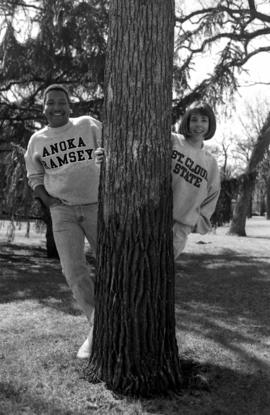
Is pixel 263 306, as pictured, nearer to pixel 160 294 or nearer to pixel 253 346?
pixel 253 346

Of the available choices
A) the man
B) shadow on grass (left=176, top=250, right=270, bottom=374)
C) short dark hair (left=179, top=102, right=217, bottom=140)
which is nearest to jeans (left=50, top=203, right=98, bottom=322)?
the man

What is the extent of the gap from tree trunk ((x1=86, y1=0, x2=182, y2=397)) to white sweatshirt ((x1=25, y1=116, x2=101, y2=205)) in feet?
1.47

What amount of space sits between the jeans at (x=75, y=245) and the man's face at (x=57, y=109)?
0.59m

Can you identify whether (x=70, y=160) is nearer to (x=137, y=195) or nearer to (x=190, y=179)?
(x=137, y=195)

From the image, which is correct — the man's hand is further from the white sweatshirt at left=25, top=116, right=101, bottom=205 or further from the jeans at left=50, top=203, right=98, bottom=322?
the jeans at left=50, top=203, right=98, bottom=322

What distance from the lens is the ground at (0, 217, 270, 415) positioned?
9.43ft

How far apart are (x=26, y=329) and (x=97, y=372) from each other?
146 cm

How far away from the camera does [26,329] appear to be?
438 centimetres

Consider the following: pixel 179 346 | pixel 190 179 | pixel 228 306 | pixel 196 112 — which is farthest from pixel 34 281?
pixel 196 112

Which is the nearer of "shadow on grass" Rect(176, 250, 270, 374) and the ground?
the ground

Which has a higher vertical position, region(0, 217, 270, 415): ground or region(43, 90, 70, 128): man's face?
region(43, 90, 70, 128): man's face

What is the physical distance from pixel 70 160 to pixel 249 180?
9508 millimetres

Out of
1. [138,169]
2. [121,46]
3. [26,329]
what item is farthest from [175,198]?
[26,329]

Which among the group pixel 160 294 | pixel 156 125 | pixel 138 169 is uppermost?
pixel 156 125
